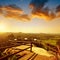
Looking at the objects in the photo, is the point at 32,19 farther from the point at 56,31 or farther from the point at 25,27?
the point at 56,31

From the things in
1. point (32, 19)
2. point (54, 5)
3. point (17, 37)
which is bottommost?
point (17, 37)

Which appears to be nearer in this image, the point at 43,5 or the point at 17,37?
the point at 43,5

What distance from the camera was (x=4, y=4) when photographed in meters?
6.96

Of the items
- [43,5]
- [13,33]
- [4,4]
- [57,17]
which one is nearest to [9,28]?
[13,33]

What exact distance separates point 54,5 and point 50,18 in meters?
0.73

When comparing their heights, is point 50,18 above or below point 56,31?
above

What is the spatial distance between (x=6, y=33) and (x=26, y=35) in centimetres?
117

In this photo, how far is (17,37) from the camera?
7.69 meters

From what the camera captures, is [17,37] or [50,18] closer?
[50,18]

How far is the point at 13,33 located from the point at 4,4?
1.71 meters

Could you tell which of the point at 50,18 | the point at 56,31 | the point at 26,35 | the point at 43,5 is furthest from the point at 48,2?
the point at 26,35

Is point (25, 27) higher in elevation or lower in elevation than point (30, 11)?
lower

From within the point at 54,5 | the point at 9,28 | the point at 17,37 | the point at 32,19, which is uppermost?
the point at 54,5

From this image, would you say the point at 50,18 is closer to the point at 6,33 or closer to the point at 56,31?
the point at 56,31
